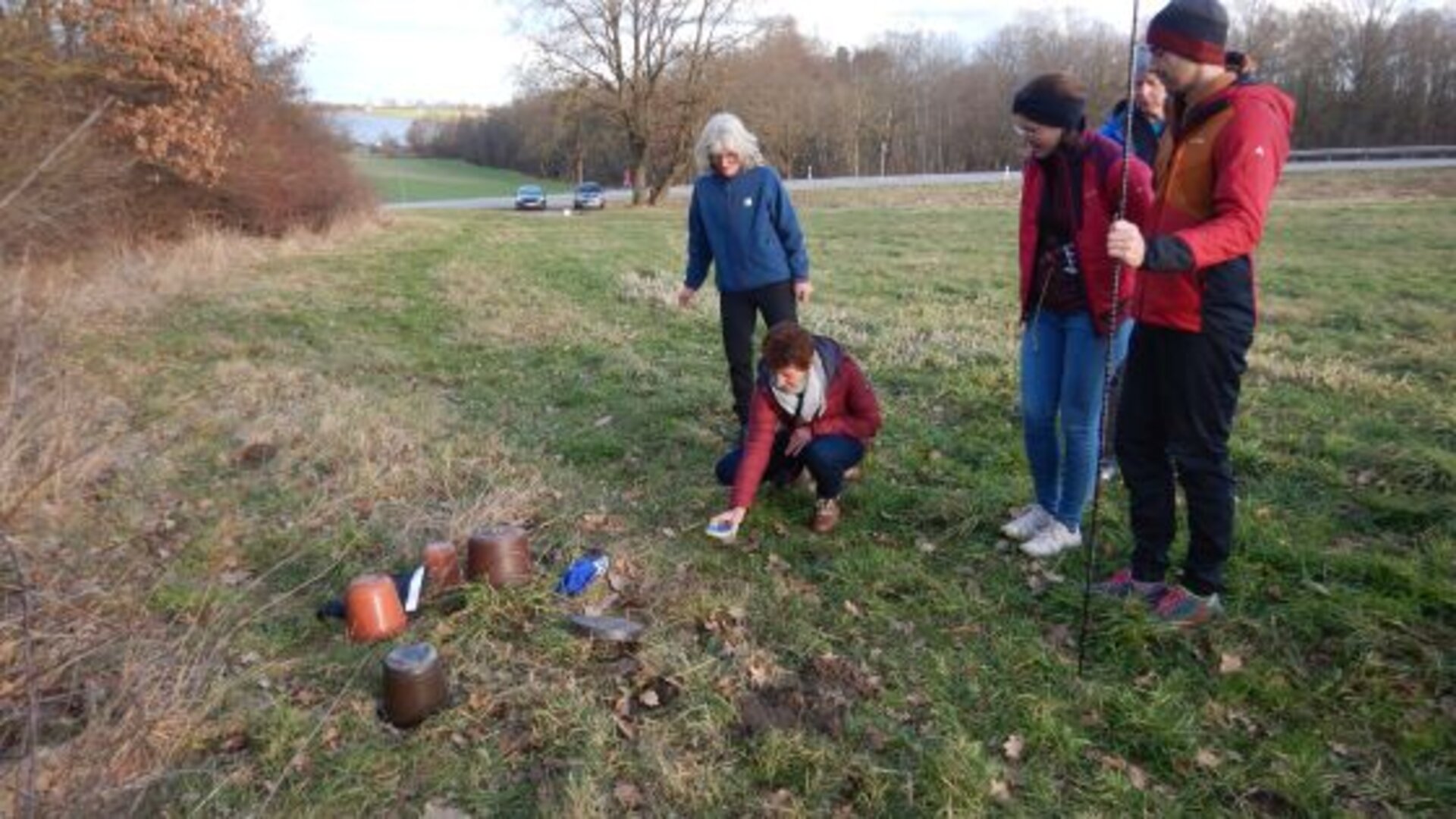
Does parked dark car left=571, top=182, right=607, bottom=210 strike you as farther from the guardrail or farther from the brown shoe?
the brown shoe

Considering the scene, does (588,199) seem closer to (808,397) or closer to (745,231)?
(745,231)

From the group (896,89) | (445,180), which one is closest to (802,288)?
(896,89)

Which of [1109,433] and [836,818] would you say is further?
[1109,433]

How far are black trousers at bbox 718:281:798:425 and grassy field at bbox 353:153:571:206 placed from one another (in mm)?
39007

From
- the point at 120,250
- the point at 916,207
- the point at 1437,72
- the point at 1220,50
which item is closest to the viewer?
the point at 1220,50

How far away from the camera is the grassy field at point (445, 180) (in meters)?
54.3

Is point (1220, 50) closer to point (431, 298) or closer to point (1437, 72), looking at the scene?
point (431, 298)

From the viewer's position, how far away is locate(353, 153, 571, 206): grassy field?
178 feet

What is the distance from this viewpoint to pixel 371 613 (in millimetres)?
3750

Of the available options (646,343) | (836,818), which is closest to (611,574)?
(836,818)

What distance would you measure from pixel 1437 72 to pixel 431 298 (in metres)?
50.7

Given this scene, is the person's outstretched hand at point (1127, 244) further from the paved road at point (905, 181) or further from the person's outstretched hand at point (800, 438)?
the paved road at point (905, 181)

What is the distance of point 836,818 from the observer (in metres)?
2.84

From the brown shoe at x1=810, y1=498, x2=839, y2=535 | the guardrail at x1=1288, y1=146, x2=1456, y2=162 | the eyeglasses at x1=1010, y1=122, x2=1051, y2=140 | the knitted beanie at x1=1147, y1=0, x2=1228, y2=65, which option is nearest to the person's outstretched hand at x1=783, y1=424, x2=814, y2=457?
the brown shoe at x1=810, y1=498, x2=839, y2=535
